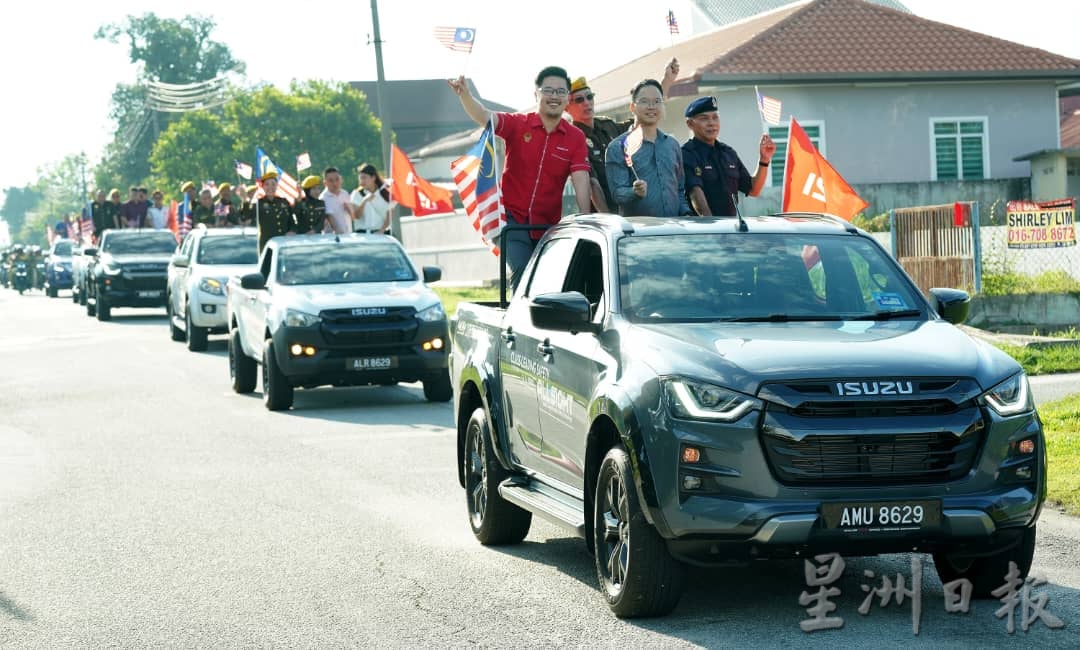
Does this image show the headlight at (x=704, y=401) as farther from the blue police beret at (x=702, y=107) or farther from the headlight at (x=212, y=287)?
the headlight at (x=212, y=287)

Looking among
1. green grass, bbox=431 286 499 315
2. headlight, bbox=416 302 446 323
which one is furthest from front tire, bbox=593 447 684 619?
green grass, bbox=431 286 499 315

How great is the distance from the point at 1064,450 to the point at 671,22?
22998 millimetres

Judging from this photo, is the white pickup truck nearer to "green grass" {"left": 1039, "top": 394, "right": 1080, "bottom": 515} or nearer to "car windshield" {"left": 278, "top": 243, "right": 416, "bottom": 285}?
"car windshield" {"left": 278, "top": 243, "right": 416, "bottom": 285}

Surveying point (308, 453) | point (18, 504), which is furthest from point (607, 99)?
point (18, 504)

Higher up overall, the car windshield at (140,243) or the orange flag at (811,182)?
the orange flag at (811,182)

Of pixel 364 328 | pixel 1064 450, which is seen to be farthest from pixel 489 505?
pixel 364 328

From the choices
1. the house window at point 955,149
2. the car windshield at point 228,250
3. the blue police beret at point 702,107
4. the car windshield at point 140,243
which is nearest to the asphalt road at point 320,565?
the blue police beret at point 702,107

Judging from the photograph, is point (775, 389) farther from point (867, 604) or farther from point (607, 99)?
point (607, 99)

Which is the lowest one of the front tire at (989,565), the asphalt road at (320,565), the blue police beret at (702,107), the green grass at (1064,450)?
the green grass at (1064,450)

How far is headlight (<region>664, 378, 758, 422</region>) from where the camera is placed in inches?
256

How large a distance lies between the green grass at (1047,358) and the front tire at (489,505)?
27.6 ft

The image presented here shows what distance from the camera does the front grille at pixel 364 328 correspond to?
1622cm

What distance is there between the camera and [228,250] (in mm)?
25672

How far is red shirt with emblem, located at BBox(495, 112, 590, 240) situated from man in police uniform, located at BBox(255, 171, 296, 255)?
38.4ft
